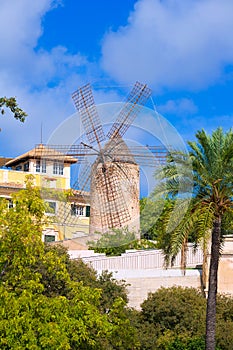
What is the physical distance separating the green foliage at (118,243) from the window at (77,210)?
27.6 ft

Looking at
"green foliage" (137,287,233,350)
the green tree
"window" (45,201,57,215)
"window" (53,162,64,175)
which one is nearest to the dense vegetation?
the green tree

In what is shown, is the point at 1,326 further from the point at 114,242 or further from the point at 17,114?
the point at 114,242

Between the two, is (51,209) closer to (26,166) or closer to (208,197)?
(208,197)

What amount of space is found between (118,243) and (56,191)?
11210mm

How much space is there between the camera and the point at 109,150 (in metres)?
50.4

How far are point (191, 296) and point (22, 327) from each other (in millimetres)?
14170

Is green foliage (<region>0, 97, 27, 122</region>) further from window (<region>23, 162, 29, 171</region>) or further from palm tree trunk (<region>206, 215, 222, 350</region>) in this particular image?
window (<region>23, 162, 29, 171</region>)

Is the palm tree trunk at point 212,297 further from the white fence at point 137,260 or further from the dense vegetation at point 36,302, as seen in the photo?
the white fence at point 137,260


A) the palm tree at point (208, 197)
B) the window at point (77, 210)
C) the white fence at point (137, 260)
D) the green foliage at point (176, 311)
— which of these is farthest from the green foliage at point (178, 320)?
the window at point (77, 210)

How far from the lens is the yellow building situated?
173 ft

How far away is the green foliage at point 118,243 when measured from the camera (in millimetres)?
44781

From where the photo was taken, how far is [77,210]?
59.1 metres

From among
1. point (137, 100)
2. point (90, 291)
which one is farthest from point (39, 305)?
point (137, 100)

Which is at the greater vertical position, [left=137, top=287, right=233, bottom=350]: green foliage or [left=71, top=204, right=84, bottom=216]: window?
[left=71, top=204, right=84, bottom=216]: window
